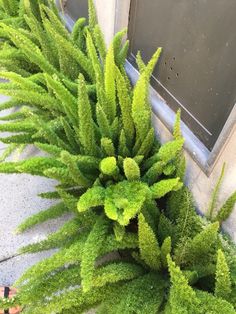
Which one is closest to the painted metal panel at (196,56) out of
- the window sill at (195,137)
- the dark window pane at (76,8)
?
the window sill at (195,137)

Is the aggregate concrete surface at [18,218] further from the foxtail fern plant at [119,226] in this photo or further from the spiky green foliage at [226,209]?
the spiky green foliage at [226,209]

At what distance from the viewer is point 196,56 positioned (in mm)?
978

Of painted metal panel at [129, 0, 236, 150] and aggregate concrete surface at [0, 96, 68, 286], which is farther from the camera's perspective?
aggregate concrete surface at [0, 96, 68, 286]

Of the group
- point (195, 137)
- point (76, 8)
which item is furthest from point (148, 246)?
point (76, 8)

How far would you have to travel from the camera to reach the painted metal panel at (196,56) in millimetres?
862

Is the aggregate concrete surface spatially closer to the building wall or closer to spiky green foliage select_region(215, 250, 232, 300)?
the building wall

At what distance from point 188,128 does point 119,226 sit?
1.20 ft

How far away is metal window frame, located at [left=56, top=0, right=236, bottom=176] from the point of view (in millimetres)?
860

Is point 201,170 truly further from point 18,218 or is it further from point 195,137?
point 18,218

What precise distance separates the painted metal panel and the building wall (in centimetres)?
7

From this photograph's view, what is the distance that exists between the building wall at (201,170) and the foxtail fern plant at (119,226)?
0.18 ft

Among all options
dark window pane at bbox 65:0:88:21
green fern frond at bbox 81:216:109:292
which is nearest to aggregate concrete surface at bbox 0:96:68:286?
green fern frond at bbox 81:216:109:292

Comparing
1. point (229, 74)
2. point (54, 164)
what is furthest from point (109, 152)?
point (229, 74)

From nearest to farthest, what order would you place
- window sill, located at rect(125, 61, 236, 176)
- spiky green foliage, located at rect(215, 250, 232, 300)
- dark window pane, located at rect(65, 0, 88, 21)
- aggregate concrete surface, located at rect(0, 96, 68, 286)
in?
spiky green foliage, located at rect(215, 250, 232, 300) < window sill, located at rect(125, 61, 236, 176) < aggregate concrete surface, located at rect(0, 96, 68, 286) < dark window pane, located at rect(65, 0, 88, 21)
